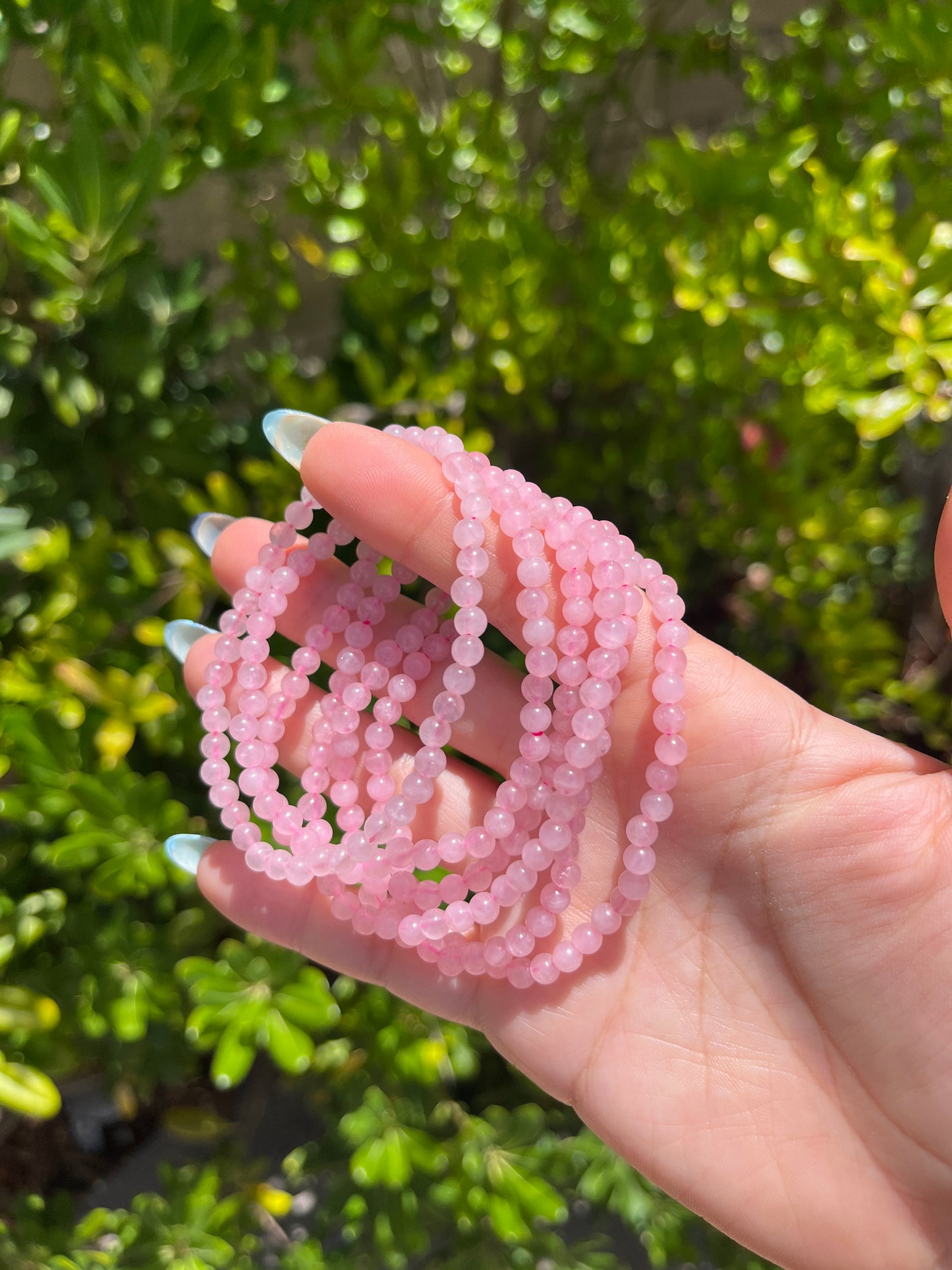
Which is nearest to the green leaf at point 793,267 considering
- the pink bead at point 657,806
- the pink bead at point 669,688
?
the pink bead at point 669,688

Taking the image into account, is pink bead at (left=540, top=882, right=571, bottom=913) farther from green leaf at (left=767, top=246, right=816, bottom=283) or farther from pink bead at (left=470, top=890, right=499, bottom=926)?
green leaf at (left=767, top=246, right=816, bottom=283)

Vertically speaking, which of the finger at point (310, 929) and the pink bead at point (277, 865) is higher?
the pink bead at point (277, 865)

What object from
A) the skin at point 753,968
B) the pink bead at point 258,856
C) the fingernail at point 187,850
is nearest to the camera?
the skin at point 753,968

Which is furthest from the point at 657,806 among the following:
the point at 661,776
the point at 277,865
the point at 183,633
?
the point at 183,633

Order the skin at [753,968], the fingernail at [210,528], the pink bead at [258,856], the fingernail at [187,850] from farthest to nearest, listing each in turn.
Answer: the fingernail at [210,528]
the fingernail at [187,850]
the pink bead at [258,856]
the skin at [753,968]

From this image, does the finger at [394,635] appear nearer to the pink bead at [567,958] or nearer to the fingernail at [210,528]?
the fingernail at [210,528]

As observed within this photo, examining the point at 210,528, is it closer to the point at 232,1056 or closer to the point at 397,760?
the point at 397,760

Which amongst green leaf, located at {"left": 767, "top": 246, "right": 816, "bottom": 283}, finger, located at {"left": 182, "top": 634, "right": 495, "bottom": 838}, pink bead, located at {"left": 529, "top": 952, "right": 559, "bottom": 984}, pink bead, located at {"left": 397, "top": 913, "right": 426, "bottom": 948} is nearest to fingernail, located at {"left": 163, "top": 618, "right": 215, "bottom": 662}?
finger, located at {"left": 182, "top": 634, "right": 495, "bottom": 838}
